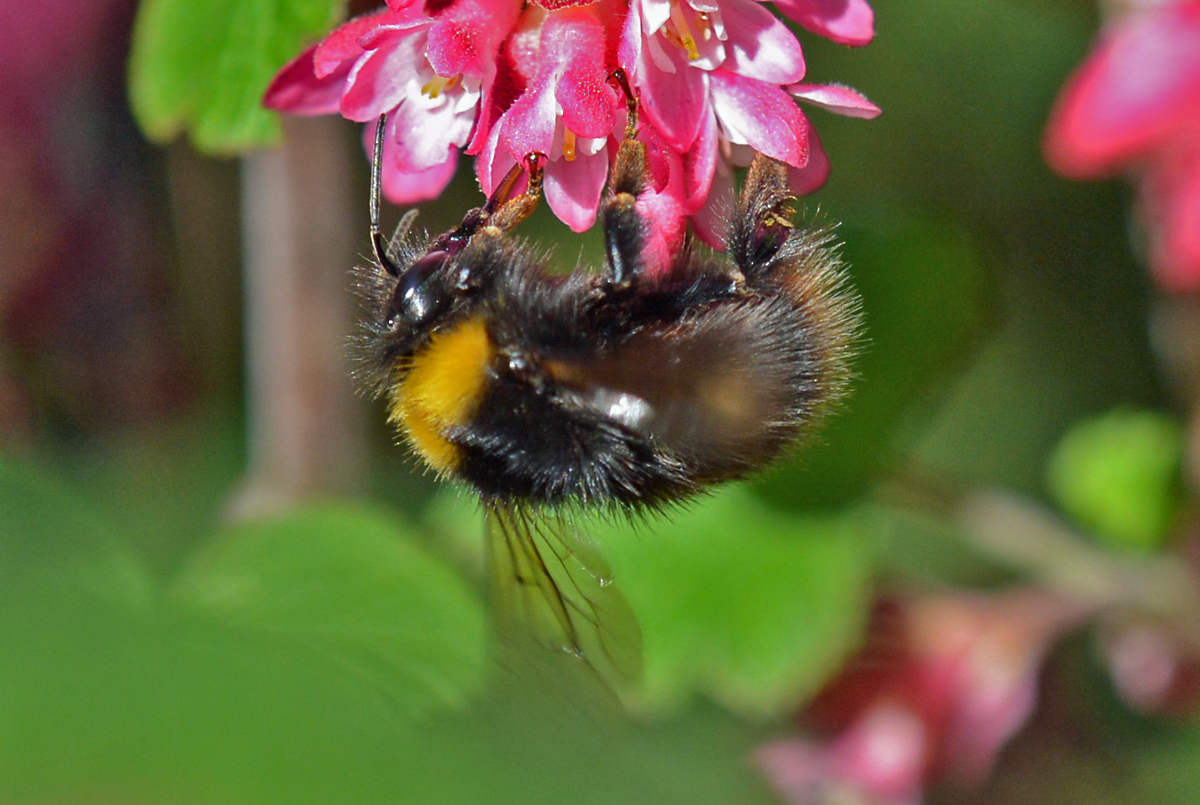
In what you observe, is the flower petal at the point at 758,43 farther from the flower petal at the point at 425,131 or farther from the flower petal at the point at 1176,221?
the flower petal at the point at 1176,221

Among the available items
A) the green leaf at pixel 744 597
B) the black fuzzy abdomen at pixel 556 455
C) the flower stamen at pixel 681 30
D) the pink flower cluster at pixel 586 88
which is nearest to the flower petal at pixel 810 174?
the pink flower cluster at pixel 586 88

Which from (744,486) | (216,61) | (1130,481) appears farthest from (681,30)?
(1130,481)

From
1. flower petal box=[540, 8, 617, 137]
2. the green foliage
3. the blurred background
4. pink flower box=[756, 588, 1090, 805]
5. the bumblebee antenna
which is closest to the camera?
the green foliage

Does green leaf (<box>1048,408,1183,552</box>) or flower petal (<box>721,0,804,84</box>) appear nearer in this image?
flower petal (<box>721,0,804,84</box>)

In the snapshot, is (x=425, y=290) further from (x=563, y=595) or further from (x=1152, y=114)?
(x=1152, y=114)

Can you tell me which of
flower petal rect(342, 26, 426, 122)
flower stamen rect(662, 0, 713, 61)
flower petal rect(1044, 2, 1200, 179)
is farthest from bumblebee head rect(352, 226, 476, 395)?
flower petal rect(1044, 2, 1200, 179)

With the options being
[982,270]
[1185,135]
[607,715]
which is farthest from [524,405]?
[1185,135]

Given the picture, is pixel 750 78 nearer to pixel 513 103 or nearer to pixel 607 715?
pixel 513 103

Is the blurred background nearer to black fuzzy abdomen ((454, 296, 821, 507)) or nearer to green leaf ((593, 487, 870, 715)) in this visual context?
green leaf ((593, 487, 870, 715))
